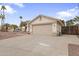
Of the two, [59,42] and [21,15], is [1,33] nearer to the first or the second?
[21,15]

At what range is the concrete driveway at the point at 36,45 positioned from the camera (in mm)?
5807

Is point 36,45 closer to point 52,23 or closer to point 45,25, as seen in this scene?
point 45,25

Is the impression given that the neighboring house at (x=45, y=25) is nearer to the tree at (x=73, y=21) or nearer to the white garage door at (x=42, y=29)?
the white garage door at (x=42, y=29)

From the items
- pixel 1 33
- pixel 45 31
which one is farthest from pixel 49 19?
pixel 1 33

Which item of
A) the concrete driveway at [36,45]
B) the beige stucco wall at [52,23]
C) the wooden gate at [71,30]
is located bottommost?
the concrete driveway at [36,45]

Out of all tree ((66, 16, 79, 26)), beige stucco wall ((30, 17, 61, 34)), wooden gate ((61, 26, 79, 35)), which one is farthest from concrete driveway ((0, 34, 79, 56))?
tree ((66, 16, 79, 26))

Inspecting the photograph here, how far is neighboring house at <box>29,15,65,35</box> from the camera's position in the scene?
7191 mm

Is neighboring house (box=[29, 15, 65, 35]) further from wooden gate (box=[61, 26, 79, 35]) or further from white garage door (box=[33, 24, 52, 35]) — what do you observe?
wooden gate (box=[61, 26, 79, 35])

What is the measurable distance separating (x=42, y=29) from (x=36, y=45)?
1.34m

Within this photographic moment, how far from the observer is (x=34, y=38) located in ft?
23.5

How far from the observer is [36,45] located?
21.8 feet

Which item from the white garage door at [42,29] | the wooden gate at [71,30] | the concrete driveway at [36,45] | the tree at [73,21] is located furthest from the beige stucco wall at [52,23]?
the tree at [73,21]

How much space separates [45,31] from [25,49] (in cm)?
179

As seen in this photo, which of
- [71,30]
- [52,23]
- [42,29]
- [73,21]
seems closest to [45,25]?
[42,29]
